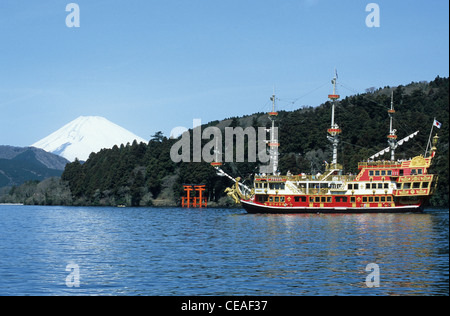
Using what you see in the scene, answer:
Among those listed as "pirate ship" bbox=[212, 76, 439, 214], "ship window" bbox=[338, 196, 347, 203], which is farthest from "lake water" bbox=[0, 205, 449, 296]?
"ship window" bbox=[338, 196, 347, 203]

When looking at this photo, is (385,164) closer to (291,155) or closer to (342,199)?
(342,199)

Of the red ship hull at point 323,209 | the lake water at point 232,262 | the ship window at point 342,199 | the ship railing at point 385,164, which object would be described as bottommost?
the lake water at point 232,262

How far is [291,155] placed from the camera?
13938cm

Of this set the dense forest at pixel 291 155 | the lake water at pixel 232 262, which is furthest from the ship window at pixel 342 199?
the lake water at pixel 232 262

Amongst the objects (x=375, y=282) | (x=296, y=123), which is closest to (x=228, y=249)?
(x=375, y=282)

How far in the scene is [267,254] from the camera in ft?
135

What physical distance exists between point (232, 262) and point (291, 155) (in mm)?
103278

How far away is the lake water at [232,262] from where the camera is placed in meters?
29.2

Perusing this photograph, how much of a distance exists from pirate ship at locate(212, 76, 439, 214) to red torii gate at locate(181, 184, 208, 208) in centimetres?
4822

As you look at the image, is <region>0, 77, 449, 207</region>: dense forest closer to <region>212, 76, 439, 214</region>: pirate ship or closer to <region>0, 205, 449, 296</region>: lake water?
<region>212, 76, 439, 214</region>: pirate ship

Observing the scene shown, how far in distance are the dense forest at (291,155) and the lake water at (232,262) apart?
59.5m

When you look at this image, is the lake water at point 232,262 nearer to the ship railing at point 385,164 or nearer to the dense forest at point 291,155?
the ship railing at point 385,164

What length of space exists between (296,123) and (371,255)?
112266 millimetres
